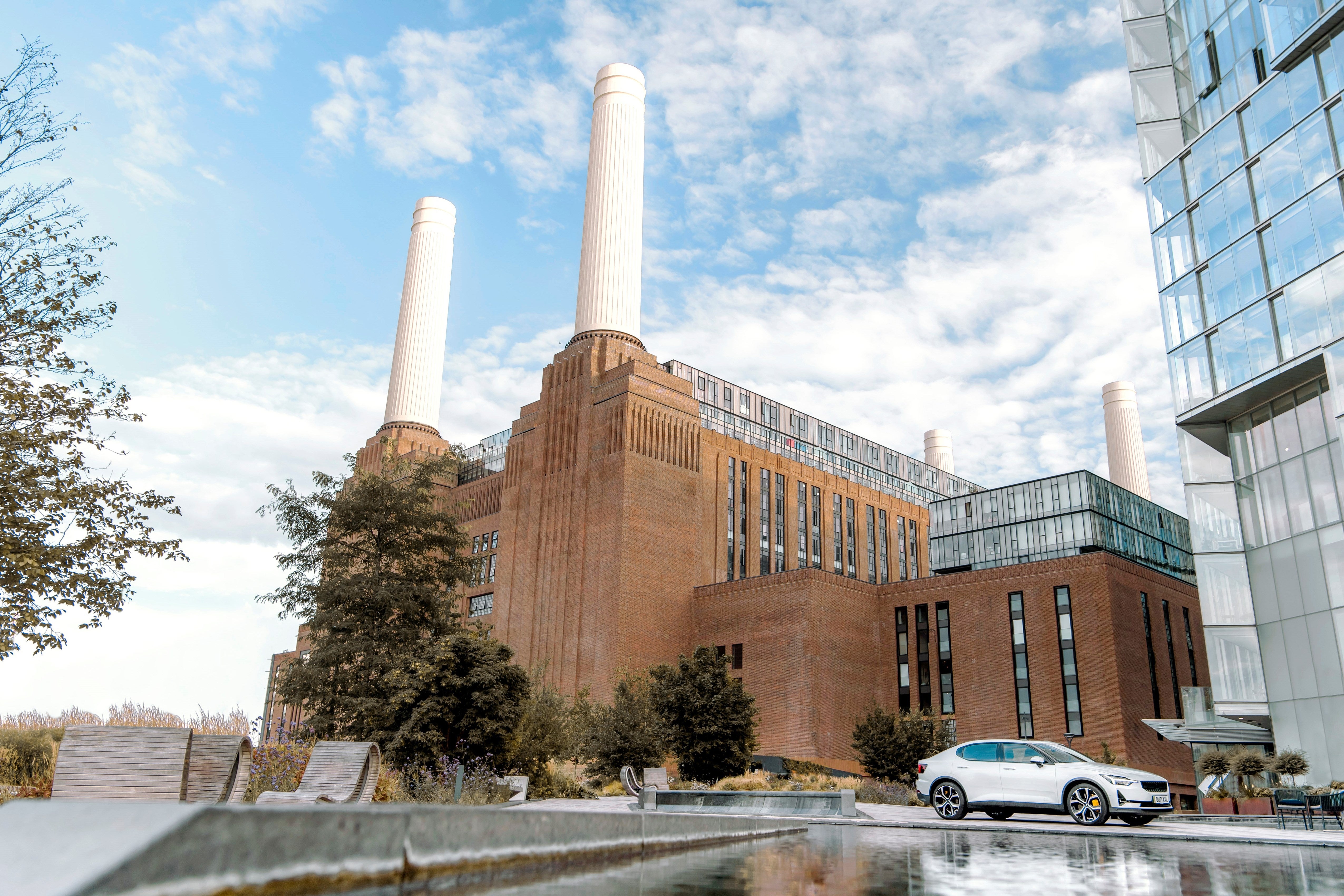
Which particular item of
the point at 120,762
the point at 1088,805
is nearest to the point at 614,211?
the point at 1088,805

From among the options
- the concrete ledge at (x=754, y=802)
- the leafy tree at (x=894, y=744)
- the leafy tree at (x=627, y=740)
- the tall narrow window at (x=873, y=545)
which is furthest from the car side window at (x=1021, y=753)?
the tall narrow window at (x=873, y=545)

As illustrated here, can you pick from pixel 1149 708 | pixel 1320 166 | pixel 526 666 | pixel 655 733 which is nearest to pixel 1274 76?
pixel 1320 166

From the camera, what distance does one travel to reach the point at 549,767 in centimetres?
2855

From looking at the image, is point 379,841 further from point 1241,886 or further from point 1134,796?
point 1134,796

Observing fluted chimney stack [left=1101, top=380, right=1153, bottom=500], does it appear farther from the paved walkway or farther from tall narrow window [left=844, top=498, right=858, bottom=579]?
the paved walkway

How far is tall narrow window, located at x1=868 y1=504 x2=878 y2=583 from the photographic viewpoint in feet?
252

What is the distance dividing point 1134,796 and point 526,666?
159 ft

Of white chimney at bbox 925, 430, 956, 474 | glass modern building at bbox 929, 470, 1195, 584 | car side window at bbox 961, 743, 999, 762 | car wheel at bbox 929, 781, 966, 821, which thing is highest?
white chimney at bbox 925, 430, 956, 474

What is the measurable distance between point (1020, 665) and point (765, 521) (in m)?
22.5

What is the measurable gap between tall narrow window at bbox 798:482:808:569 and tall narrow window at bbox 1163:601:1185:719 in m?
24.6

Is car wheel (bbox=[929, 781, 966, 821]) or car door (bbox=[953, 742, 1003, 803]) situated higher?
car door (bbox=[953, 742, 1003, 803])

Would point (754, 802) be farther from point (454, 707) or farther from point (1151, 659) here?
point (1151, 659)

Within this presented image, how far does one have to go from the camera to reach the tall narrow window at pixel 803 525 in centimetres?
7162

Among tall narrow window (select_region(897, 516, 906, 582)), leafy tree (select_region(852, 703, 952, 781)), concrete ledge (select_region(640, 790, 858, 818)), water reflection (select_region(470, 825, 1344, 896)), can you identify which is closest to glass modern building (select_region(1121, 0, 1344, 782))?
leafy tree (select_region(852, 703, 952, 781))
